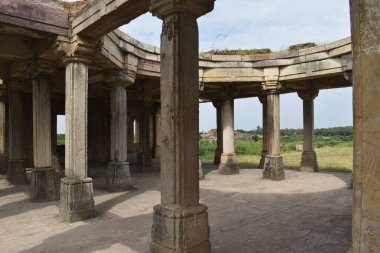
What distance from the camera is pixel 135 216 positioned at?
6496 mm

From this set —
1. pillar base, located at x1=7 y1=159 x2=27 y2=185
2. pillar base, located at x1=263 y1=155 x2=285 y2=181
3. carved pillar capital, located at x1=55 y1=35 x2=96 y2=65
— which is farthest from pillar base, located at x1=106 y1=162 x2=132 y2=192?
pillar base, located at x1=263 y1=155 x2=285 y2=181

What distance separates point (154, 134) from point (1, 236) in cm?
1690

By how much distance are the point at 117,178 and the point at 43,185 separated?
2124 millimetres

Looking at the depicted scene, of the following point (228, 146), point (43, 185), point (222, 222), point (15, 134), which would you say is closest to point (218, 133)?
point (228, 146)

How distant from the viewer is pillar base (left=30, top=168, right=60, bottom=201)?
7840 millimetres

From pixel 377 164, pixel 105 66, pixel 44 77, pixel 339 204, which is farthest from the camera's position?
→ pixel 105 66

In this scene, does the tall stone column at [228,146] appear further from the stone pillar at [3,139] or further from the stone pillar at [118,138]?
the stone pillar at [3,139]

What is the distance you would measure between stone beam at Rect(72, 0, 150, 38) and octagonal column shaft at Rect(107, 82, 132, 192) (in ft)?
11.2

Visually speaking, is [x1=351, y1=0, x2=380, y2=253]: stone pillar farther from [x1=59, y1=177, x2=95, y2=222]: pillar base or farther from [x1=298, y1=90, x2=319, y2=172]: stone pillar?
[x1=298, y1=90, x2=319, y2=172]: stone pillar

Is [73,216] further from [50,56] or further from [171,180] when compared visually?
[50,56]

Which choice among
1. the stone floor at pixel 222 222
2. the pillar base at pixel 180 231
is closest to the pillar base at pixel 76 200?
the stone floor at pixel 222 222

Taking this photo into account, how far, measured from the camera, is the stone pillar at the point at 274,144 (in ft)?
37.9

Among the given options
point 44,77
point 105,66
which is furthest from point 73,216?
point 105,66

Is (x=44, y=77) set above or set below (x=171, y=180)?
above
